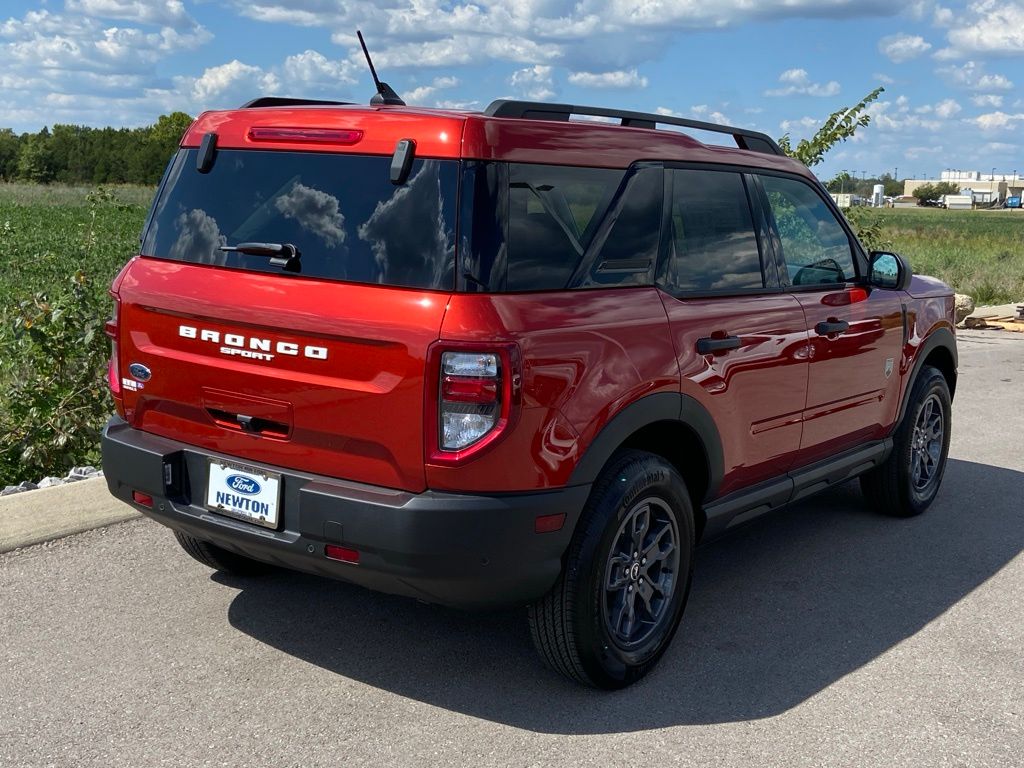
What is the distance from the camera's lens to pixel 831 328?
493 cm

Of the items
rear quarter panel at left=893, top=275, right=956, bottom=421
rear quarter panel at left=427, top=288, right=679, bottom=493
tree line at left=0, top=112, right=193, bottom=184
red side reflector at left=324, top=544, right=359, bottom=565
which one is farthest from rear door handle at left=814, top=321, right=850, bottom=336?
tree line at left=0, top=112, right=193, bottom=184

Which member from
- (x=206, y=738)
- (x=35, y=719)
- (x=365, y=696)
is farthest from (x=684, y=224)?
(x=35, y=719)

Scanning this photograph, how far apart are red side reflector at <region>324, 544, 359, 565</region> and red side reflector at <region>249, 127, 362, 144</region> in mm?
1273

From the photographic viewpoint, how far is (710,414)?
A: 13.7 feet

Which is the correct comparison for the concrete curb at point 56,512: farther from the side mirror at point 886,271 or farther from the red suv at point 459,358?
the side mirror at point 886,271

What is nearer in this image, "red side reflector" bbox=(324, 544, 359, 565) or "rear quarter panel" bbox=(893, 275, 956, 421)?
"red side reflector" bbox=(324, 544, 359, 565)

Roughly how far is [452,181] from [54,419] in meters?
4.11

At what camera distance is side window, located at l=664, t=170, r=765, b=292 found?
4164 millimetres

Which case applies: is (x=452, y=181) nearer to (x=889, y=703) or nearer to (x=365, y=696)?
(x=365, y=696)

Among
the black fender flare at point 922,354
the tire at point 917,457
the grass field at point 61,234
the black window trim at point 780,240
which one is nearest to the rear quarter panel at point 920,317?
the black fender flare at point 922,354

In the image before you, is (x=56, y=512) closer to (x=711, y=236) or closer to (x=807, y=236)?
(x=711, y=236)

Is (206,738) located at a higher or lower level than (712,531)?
lower

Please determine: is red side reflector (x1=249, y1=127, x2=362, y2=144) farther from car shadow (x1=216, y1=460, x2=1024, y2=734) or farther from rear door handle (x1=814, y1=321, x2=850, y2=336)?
rear door handle (x1=814, y1=321, x2=850, y2=336)

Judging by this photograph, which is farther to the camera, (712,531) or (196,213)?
→ (712,531)
